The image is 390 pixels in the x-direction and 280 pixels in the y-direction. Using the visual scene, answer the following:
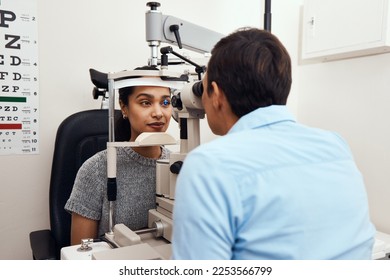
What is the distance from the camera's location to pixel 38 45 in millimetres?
1582

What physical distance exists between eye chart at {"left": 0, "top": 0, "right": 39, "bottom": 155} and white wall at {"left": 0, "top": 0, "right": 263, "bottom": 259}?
0.11 feet

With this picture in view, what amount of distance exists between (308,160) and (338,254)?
0.60ft

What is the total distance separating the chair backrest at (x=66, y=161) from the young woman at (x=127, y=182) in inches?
7.3

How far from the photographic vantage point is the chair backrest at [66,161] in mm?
1411

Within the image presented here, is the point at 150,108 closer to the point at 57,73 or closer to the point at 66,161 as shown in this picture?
the point at 66,161

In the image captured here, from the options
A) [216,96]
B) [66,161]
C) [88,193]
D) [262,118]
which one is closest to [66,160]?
[66,161]

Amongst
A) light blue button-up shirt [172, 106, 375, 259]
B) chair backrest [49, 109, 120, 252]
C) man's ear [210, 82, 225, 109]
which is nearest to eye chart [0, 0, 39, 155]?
chair backrest [49, 109, 120, 252]

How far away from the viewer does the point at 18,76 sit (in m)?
1.56

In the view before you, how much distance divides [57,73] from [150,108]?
0.67 m

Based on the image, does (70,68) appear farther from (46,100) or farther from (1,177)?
(1,177)

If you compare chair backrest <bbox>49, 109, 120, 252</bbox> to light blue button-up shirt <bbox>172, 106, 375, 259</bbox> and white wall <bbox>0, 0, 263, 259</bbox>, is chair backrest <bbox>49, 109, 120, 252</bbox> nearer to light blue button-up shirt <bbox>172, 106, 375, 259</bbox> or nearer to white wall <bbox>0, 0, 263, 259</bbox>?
white wall <bbox>0, 0, 263, 259</bbox>

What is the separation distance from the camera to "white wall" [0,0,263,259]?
159 centimetres

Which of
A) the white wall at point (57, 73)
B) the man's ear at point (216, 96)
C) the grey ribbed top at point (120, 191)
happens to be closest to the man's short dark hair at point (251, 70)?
the man's ear at point (216, 96)
